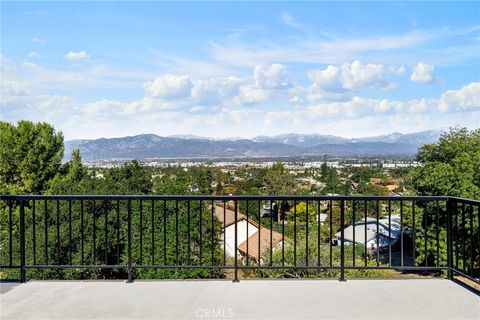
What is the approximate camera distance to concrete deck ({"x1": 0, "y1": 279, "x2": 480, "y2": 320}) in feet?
10.0

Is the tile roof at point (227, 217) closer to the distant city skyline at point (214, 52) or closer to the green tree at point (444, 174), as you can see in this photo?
the distant city skyline at point (214, 52)

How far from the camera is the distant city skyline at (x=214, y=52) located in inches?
479

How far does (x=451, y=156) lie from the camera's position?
22.7 meters

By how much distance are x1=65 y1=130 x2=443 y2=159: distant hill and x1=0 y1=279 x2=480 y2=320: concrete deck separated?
93.8 metres

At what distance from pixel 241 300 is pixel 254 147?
14134cm

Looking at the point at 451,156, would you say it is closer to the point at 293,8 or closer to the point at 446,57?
the point at 446,57

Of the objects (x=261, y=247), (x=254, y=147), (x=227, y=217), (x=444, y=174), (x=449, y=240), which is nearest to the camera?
(x=449, y=240)

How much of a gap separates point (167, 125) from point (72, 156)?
98.1ft

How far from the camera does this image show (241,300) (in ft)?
11.0

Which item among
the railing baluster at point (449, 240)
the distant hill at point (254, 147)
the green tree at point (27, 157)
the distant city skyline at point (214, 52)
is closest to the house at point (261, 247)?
the railing baluster at point (449, 240)

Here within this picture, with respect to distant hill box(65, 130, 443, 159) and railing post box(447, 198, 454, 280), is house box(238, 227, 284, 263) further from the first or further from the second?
distant hill box(65, 130, 443, 159)

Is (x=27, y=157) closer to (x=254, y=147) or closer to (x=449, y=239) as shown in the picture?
(x=449, y=239)

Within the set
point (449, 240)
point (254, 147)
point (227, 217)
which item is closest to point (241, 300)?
point (449, 240)

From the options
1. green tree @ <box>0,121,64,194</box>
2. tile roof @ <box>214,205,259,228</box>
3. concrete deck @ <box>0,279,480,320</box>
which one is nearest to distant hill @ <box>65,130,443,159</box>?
green tree @ <box>0,121,64,194</box>
